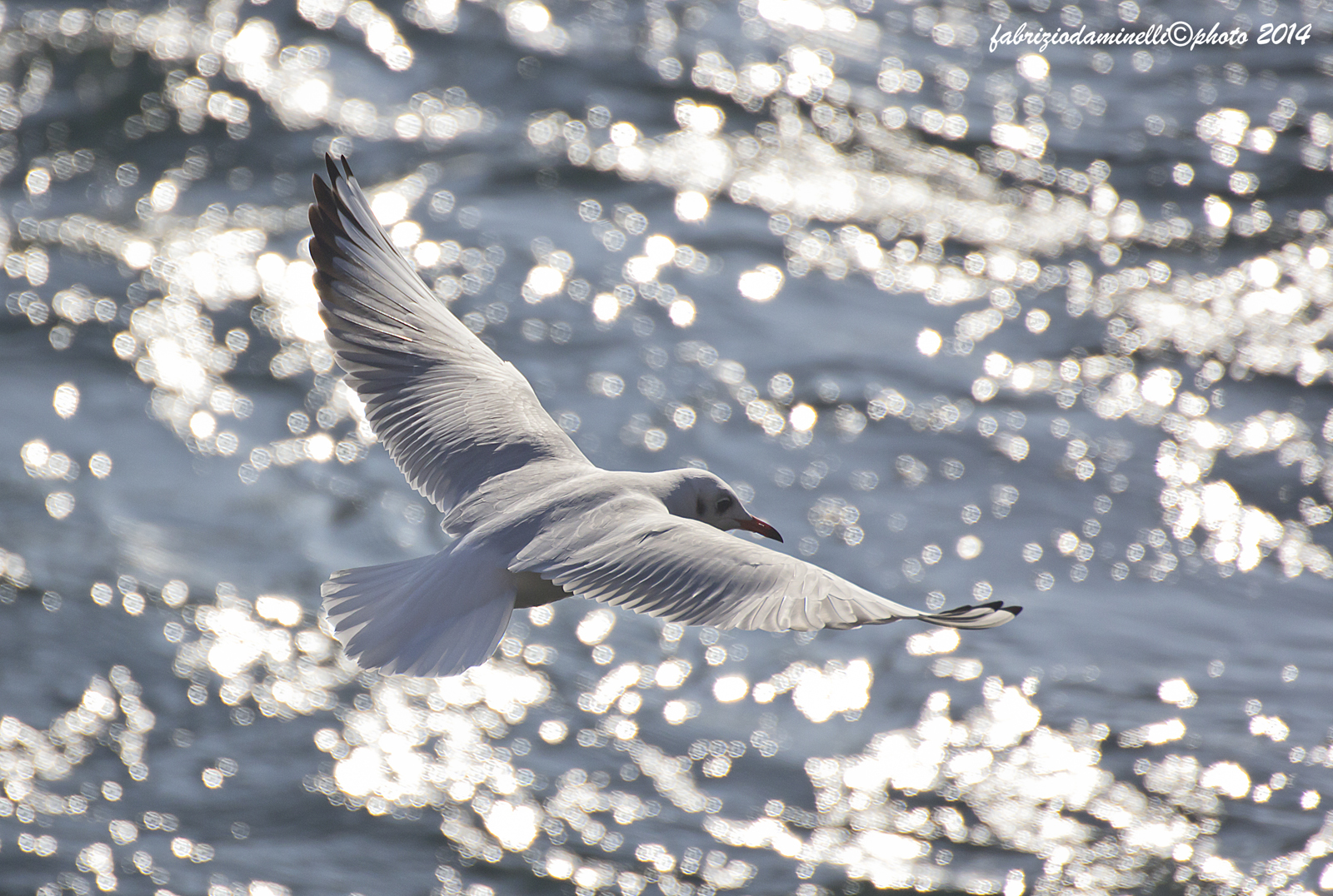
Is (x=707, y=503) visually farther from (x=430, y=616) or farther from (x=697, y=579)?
(x=430, y=616)

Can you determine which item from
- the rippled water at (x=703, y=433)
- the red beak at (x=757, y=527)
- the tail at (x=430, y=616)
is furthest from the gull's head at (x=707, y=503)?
the rippled water at (x=703, y=433)

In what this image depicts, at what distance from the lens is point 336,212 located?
6121 millimetres

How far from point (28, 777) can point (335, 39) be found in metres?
8.13

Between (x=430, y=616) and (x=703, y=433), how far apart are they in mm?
6453

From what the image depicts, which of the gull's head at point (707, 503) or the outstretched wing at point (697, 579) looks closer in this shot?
the outstretched wing at point (697, 579)

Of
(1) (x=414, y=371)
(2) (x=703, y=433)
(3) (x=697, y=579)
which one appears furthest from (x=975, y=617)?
(2) (x=703, y=433)

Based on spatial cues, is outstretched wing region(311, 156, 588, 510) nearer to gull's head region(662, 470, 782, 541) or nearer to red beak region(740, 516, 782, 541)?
gull's head region(662, 470, 782, 541)

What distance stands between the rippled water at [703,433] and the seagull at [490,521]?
4.12 metres

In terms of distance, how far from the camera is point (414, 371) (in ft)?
19.8

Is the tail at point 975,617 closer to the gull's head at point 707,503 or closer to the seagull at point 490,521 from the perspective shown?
the seagull at point 490,521

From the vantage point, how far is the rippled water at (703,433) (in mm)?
9328

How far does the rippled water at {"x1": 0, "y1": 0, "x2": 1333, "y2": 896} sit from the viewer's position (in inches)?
367

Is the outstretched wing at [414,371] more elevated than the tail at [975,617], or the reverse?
the outstretched wing at [414,371]

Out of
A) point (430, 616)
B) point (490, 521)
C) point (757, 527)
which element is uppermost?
point (757, 527)
